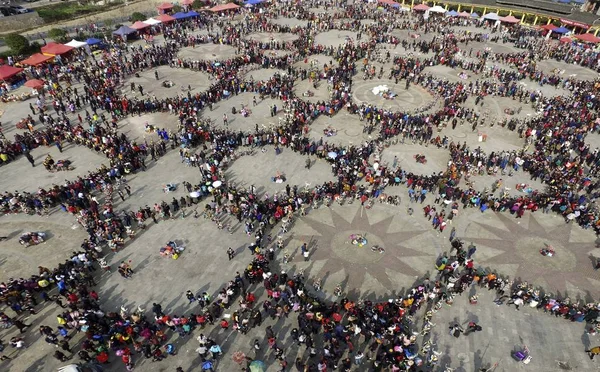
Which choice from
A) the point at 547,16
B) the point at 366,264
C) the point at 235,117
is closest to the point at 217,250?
the point at 366,264

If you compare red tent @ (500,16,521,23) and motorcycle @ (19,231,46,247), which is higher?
red tent @ (500,16,521,23)

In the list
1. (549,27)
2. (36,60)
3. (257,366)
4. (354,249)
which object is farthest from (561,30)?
(36,60)

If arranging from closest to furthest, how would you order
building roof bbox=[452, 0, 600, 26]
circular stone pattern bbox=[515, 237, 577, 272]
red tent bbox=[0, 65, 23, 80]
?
circular stone pattern bbox=[515, 237, 577, 272] → red tent bbox=[0, 65, 23, 80] → building roof bbox=[452, 0, 600, 26]

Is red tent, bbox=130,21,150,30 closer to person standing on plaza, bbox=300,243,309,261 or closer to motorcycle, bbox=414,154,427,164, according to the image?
motorcycle, bbox=414,154,427,164

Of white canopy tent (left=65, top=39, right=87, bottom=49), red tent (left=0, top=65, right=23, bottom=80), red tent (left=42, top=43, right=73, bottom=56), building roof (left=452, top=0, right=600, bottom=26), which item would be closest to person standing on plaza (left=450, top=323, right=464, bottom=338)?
red tent (left=0, top=65, right=23, bottom=80)

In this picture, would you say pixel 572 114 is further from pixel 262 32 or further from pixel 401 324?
pixel 262 32
